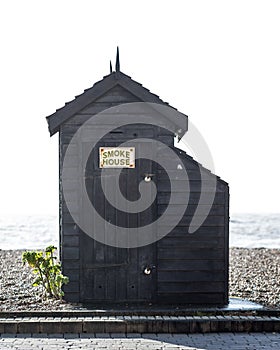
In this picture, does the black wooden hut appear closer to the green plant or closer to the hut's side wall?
the hut's side wall

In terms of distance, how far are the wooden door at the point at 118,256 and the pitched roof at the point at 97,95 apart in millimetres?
663

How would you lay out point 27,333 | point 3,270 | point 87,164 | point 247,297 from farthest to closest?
point 3,270 → point 247,297 → point 87,164 → point 27,333

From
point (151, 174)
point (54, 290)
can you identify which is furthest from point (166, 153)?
point (54, 290)

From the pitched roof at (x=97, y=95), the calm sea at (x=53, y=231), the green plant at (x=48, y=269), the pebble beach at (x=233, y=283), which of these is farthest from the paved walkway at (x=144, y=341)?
the calm sea at (x=53, y=231)

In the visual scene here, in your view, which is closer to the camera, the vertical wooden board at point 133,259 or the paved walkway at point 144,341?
the paved walkway at point 144,341

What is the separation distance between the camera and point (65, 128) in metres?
10.5

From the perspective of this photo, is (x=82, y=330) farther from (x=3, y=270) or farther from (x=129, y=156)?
(x=3, y=270)

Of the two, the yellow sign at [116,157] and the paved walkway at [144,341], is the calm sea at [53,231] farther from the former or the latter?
the paved walkway at [144,341]

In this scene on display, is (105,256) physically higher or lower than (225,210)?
lower

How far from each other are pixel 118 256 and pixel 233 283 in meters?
3.08

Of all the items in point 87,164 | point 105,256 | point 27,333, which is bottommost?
point 27,333

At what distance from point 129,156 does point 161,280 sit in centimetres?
186

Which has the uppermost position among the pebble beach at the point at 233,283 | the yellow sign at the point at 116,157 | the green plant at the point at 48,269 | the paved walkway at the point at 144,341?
the yellow sign at the point at 116,157

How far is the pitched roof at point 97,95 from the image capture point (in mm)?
10445
